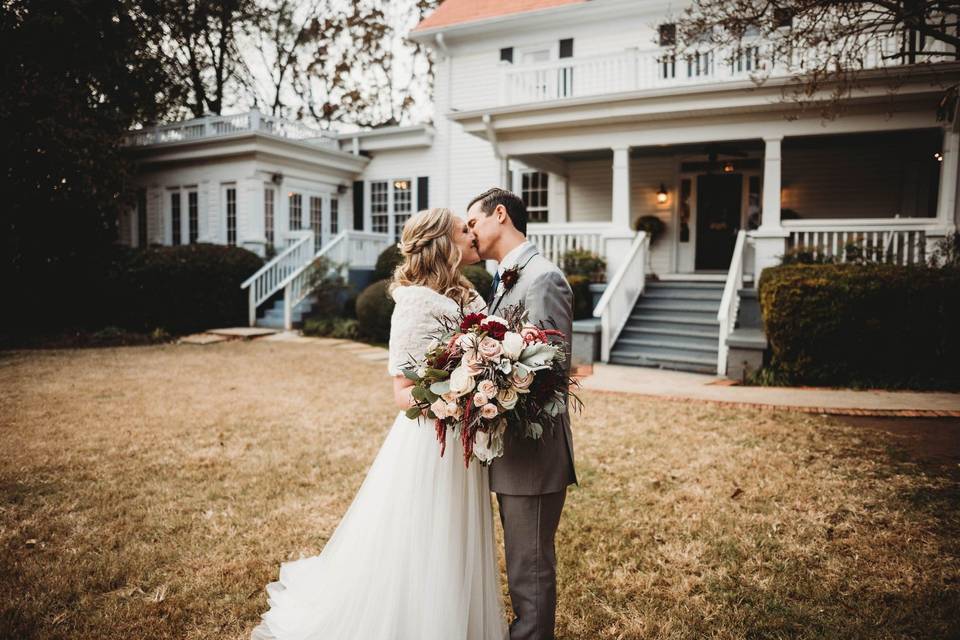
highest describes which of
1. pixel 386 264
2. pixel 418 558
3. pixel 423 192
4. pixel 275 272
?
pixel 423 192

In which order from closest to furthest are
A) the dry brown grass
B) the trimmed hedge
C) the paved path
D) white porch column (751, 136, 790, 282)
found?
1. the dry brown grass
2. the paved path
3. the trimmed hedge
4. white porch column (751, 136, 790, 282)

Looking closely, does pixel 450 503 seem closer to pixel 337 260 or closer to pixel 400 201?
pixel 337 260

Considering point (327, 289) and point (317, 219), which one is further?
point (317, 219)

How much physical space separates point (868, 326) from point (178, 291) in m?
13.8

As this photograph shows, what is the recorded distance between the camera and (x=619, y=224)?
12.1 meters

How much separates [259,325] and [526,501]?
13.9 metres

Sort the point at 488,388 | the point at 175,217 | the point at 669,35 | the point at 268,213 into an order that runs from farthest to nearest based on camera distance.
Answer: the point at 175,217 < the point at 268,213 < the point at 669,35 < the point at 488,388

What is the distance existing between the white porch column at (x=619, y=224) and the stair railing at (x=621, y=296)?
198mm

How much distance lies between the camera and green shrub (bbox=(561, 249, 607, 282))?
1223cm

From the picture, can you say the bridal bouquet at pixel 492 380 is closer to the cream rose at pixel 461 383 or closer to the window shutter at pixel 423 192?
the cream rose at pixel 461 383

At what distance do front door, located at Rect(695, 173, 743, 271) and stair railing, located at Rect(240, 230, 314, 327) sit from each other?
1019 centimetres

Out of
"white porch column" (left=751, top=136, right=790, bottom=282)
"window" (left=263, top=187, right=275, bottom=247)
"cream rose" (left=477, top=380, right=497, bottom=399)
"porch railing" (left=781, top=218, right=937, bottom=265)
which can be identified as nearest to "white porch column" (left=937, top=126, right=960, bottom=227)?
"porch railing" (left=781, top=218, right=937, bottom=265)

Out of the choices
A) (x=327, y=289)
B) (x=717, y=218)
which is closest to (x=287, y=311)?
(x=327, y=289)

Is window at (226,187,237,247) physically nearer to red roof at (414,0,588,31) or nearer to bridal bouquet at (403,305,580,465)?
red roof at (414,0,588,31)
